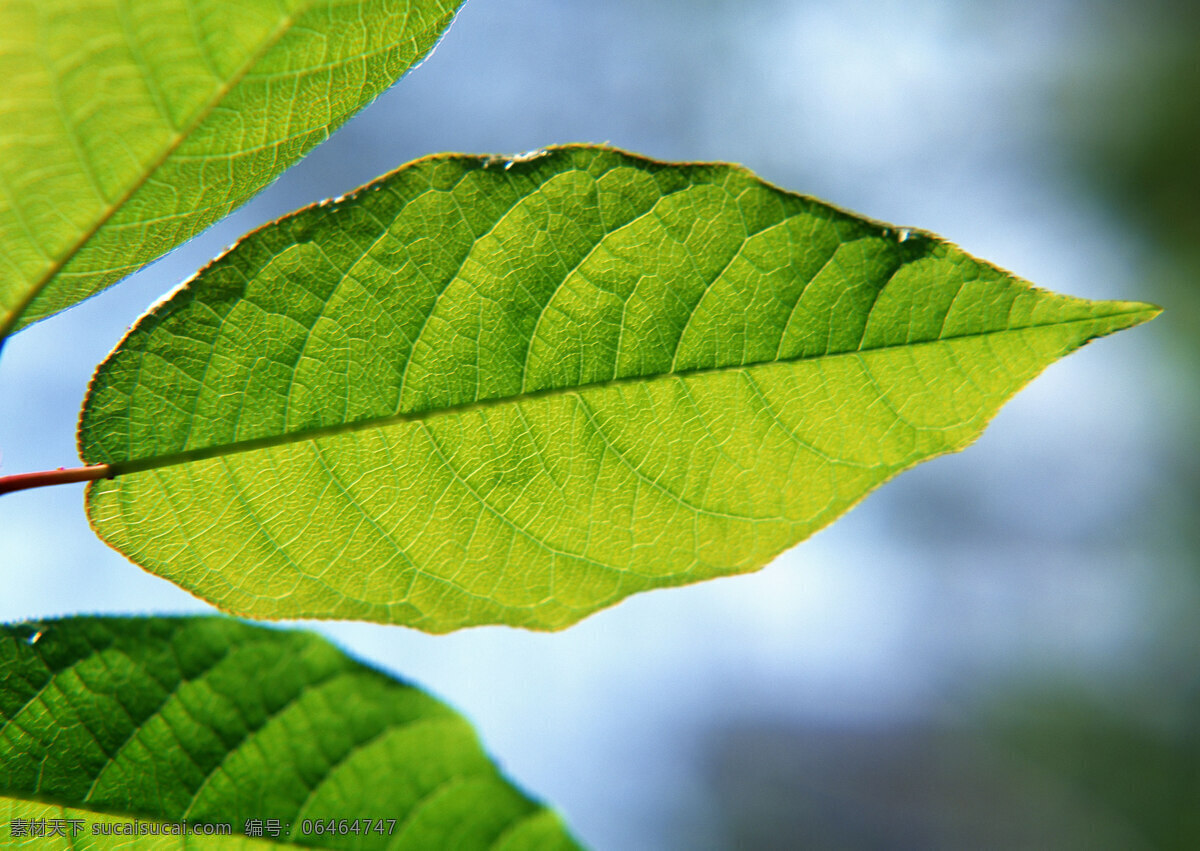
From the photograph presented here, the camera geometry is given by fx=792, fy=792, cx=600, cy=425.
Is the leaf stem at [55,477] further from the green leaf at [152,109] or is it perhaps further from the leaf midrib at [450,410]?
the green leaf at [152,109]

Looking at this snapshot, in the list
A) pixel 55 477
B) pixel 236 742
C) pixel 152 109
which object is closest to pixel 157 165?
pixel 152 109

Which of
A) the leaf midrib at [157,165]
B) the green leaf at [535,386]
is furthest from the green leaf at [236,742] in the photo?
the leaf midrib at [157,165]

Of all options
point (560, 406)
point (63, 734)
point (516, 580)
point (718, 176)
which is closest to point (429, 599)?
point (516, 580)

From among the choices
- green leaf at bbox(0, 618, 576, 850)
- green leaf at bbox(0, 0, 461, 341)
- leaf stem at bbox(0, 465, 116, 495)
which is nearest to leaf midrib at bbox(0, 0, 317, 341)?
green leaf at bbox(0, 0, 461, 341)

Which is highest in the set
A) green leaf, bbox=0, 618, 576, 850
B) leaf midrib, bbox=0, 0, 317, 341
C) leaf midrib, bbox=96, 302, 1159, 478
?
leaf midrib, bbox=0, 0, 317, 341

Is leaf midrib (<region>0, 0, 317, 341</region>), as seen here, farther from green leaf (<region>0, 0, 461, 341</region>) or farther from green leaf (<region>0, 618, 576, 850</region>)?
green leaf (<region>0, 618, 576, 850</region>)

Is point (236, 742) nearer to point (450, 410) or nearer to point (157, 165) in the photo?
point (450, 410)
